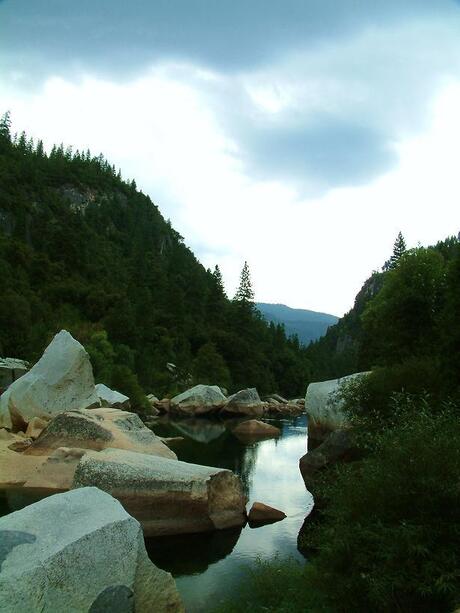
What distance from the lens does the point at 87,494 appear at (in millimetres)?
9758

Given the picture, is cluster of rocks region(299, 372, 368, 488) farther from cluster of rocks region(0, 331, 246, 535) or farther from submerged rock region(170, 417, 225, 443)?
submerged rock region(170, 417, 225, 443)

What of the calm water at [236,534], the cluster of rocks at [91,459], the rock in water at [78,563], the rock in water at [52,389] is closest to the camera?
the rock in water at [78,563]

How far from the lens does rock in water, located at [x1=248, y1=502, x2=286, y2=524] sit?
1611 cm

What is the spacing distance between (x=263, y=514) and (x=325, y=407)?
1085 cm

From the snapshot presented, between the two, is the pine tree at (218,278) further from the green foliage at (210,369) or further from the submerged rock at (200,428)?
the submerged rock at (200,428)

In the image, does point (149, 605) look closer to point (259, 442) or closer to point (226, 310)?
point (259, 442)

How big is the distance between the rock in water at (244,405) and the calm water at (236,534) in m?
17.1

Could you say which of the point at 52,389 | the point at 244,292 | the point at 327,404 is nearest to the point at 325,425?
the point at 327,404

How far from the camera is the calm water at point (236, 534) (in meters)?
11.7

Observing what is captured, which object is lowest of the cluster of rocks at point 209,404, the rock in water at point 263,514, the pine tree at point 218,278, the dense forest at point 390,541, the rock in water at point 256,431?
the cluster of rocks at point 209,404

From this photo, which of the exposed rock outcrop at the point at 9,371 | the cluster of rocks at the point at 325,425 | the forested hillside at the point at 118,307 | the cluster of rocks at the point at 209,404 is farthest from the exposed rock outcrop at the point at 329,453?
the cluster of rocks at the point at 209,404

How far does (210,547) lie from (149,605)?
5110 mm

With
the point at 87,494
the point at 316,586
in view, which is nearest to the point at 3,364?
the point at 87,494

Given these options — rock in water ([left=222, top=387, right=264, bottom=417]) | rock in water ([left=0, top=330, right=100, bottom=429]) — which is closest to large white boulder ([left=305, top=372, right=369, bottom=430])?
rock in water ([left=0, top=330, right=100, bottom=429])
